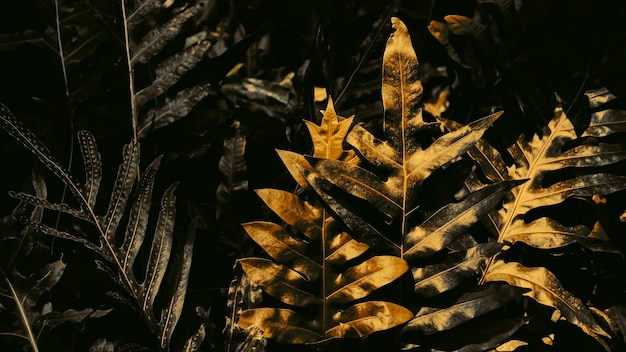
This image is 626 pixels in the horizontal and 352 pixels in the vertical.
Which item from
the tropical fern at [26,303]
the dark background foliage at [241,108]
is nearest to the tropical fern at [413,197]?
the dark background foliage at [241,108]

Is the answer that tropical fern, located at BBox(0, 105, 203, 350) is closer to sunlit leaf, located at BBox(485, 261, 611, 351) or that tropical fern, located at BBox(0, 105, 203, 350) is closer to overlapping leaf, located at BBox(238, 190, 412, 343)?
overlapping leaf, located at BBox(238, 190, 412, 343)

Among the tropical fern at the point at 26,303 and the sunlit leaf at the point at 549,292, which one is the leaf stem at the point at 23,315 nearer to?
the tropical fern at the point at 26,303

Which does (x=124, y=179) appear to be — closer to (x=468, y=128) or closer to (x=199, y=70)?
(x=199, y=70)

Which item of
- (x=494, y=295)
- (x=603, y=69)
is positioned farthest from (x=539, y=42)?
(x=494, y=295)

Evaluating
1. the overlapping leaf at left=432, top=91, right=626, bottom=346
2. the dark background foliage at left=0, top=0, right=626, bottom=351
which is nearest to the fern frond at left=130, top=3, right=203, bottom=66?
the dark background foliage at left=0, top=0, right=626, bottom=351

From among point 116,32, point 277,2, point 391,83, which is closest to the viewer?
point 391,83

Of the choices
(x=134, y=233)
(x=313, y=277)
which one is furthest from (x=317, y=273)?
(x=134, y=233)
